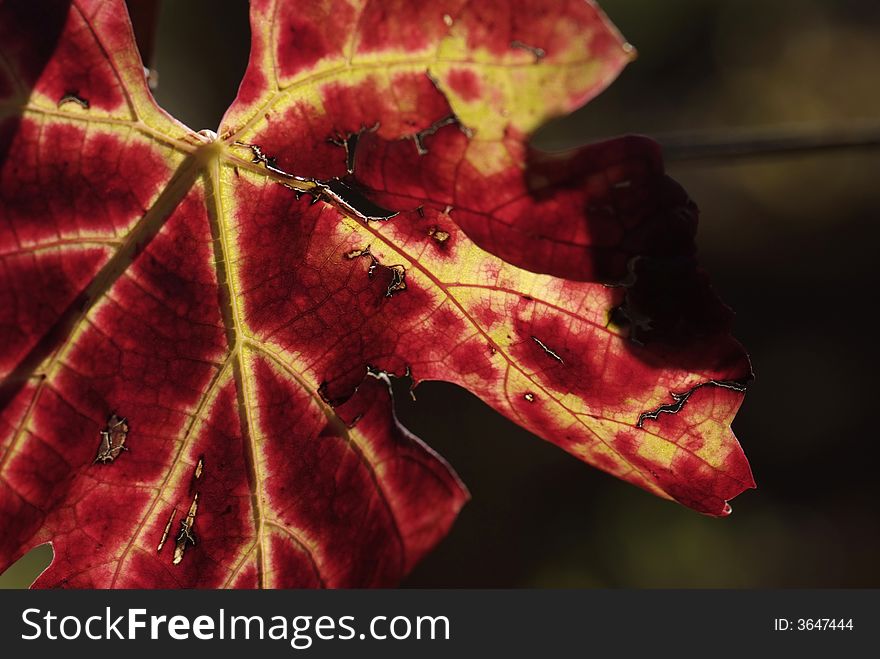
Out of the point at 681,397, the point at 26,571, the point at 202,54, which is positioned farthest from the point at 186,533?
the point at 202,54

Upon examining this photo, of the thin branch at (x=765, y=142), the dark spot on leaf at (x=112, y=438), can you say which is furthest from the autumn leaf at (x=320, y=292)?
the thin branch at (x=765, y=142)

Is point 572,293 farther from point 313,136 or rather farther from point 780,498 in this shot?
point 780,498

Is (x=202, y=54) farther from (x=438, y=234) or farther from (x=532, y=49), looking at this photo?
(x=532, y=49)

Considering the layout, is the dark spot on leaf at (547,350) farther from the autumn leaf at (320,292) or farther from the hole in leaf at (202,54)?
the hole in leaf at (202,54)

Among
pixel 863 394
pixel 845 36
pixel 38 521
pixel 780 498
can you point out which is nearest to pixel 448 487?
pixel 38 521

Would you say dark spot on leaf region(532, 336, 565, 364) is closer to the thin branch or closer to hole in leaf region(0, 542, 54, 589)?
Answer: the thin branch

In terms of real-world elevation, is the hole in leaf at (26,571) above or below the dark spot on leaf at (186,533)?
above
